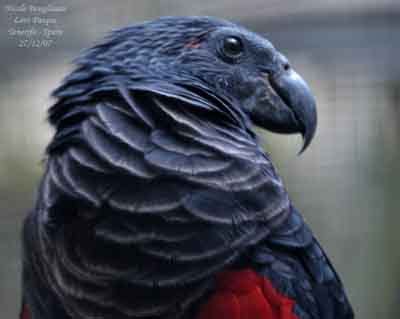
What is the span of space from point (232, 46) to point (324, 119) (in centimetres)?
65

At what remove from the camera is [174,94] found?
70 cm

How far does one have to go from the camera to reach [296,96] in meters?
0.84

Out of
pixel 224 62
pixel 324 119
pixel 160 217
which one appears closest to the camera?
pixel 160 217

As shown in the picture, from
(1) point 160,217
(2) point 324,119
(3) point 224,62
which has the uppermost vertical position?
(3) point 224,62

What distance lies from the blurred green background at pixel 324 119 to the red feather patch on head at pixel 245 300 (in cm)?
47

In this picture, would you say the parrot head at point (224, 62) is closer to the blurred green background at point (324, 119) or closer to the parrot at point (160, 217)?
the parrot at point (160, 217)

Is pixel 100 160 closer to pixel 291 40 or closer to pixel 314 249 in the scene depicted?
pixel 314 249

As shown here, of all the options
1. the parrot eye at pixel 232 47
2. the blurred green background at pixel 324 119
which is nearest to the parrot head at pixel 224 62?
the parrot eye at pixel 232 47

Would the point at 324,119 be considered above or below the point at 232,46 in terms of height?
below

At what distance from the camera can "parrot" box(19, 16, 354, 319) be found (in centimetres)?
64

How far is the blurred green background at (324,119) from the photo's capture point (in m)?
1.08

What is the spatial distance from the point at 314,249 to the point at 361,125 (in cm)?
82

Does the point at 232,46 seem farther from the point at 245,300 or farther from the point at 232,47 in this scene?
the point at 245,300

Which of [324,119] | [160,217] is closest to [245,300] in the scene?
[160,217]
